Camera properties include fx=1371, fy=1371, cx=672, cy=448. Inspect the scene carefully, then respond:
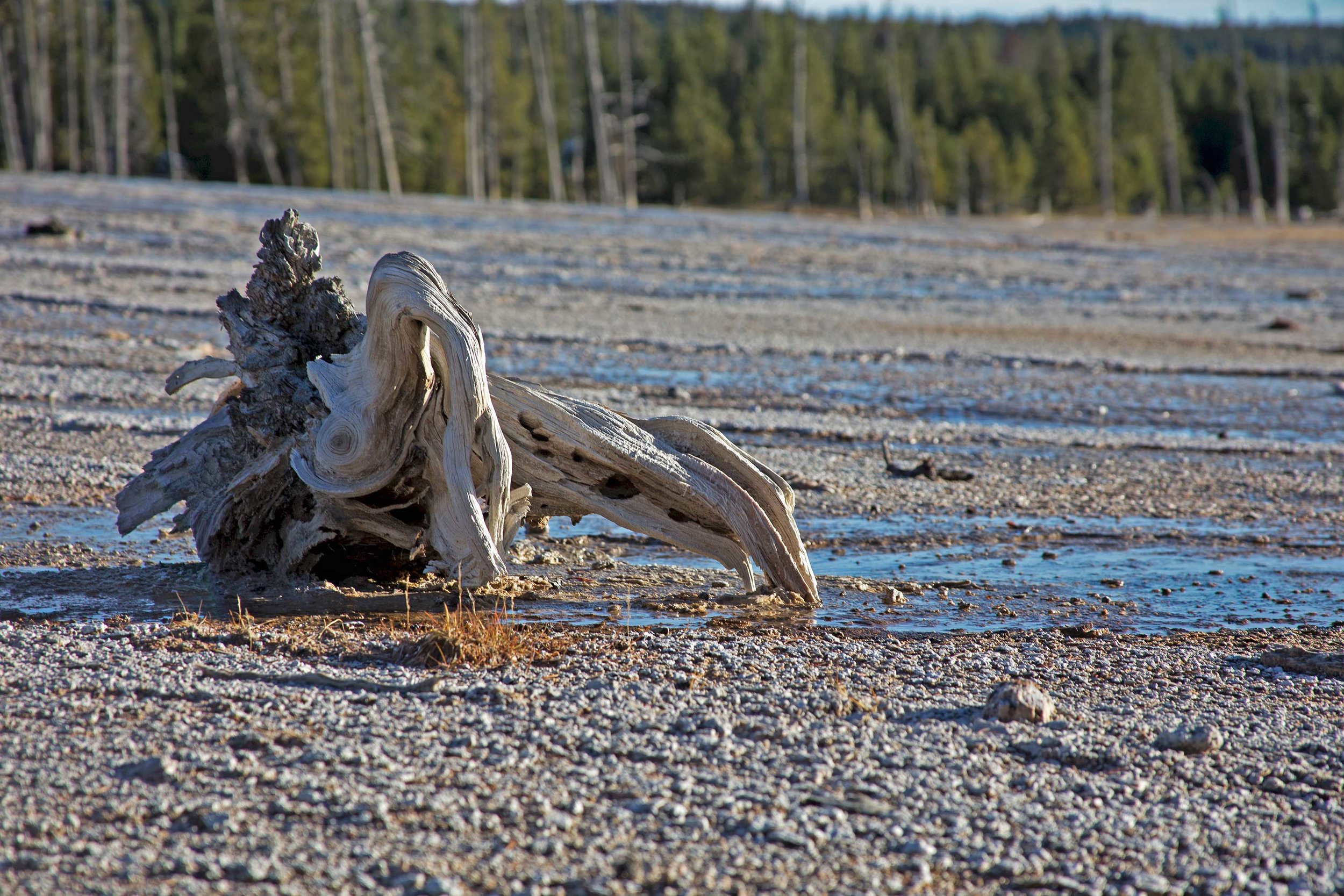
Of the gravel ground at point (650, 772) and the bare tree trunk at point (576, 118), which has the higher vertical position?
the bare tree trunk at point (576, 118)

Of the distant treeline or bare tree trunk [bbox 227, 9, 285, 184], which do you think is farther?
the distant treeline

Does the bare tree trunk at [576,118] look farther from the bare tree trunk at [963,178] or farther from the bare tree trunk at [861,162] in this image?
the bare tree trunk at [963,178]

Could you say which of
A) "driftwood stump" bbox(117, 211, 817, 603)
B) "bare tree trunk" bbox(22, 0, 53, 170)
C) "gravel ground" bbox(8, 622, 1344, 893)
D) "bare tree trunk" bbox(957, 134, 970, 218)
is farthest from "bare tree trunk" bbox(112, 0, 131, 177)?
"gravel ground" bbox(8, 622, 1344, 893)

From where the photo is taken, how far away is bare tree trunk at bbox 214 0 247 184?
49938 millimetres

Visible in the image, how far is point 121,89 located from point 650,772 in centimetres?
5242

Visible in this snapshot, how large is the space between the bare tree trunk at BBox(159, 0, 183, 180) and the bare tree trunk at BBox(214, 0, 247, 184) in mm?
2031

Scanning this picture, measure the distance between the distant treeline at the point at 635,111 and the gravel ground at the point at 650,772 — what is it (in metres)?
37.2

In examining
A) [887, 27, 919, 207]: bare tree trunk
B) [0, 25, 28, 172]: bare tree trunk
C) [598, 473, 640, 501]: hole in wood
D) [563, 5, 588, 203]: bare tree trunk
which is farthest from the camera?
[887, 27, 919, 207]: bare tree trunk

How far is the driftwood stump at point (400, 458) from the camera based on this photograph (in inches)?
226

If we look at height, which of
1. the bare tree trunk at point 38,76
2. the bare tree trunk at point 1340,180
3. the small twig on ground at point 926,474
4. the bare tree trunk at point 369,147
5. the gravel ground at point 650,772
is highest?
the bare tree trunk at point 38,76

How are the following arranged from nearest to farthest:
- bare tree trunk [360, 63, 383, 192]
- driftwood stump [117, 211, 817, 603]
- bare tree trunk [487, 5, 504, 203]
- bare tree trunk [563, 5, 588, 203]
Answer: driftwood stump [117, 211, 817, 603], bare tree trunk [360, 63, 383, 192], bare tree trunk [487, 5, 504, 203], bare tree trunk [563, 5, 588, 203]

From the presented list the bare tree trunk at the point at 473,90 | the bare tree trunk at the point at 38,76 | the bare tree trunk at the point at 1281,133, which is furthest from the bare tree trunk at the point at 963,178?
the bare tree trunk at the point at 38,76

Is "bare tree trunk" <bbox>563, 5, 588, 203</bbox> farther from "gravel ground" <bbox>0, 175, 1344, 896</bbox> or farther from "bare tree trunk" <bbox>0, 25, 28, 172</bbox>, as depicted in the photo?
"gravel ground" <bbox>0, 175, 1344, 896</bbox>

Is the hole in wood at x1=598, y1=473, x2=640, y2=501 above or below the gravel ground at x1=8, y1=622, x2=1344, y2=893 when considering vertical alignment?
above
